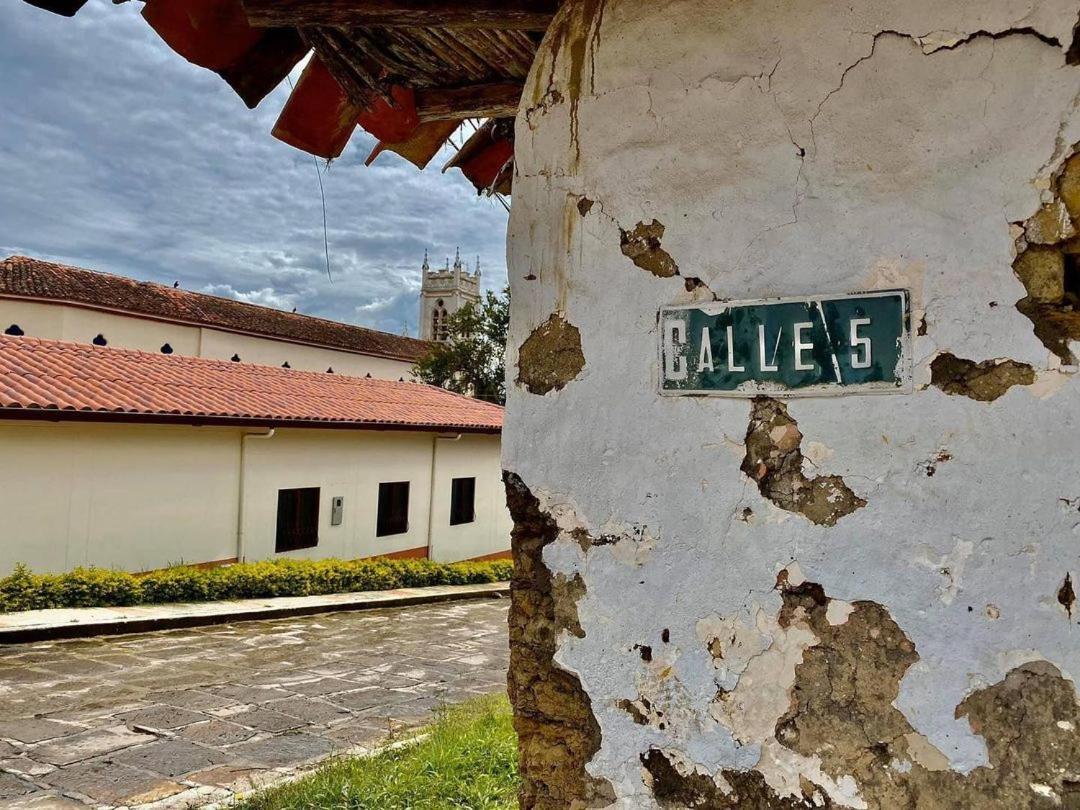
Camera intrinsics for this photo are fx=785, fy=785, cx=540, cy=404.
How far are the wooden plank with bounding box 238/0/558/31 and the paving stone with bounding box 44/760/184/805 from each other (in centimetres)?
413

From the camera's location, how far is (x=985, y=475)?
58.9 inches

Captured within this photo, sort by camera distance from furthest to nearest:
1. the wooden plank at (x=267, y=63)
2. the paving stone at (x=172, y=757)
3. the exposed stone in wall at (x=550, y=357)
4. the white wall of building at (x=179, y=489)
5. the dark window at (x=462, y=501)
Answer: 1. the dark window at (x=462, y=501)
2. the white wall of building at (x=179, y=489)
3. the paving stone at (x=172, y=757)
4. the wooden plank at (x=267, y=63)
5. the exposed stone in wall at (x=550, y=357)

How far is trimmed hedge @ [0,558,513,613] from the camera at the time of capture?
8891 millimetres

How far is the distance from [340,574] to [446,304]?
105ft

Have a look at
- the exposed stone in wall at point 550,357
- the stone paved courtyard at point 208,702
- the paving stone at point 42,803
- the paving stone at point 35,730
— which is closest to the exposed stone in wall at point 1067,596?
the exposed stone in wall at point 550,357

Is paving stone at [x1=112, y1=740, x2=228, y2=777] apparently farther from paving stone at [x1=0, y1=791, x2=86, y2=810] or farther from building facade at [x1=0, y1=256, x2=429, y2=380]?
building facade at [x1=0, y1=256, x2=429, y2=380]

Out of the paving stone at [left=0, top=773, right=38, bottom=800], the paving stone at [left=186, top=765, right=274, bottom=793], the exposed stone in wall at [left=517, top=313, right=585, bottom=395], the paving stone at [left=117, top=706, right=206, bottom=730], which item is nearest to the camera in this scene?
the exposed stone in wall at [left=517, top=313, right=585, bottom=395]

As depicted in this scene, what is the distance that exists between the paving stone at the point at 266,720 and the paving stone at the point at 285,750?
20cm

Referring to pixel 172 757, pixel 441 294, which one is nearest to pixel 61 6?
pixel 172 757

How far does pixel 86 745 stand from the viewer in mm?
5078

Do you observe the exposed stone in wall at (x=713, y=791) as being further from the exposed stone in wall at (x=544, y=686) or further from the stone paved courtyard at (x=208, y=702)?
the stone paved courtyard at (x=208, y=702)

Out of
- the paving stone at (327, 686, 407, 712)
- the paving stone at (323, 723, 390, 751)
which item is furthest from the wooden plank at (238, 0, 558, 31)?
the paving stone at (327, 686, 407, 712)

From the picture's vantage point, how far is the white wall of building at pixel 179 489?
31.0ft

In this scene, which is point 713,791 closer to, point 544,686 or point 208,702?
point 544,686
